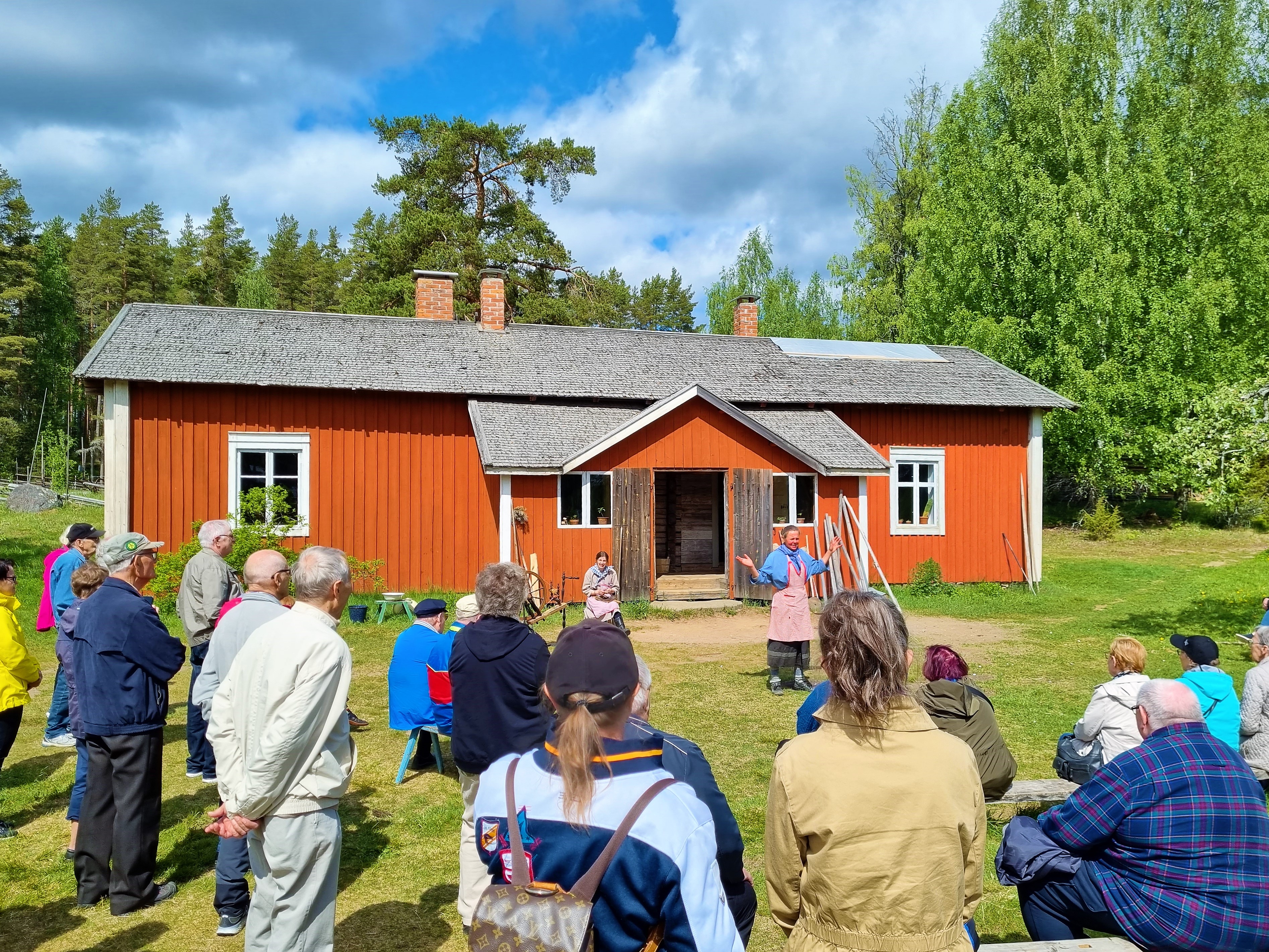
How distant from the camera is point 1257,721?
552 centimetres

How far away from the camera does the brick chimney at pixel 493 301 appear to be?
62.5ft

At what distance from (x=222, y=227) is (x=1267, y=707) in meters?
55.0

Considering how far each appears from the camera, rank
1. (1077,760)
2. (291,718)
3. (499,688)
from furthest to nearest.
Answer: (1077,760), (499,688), (291,718)

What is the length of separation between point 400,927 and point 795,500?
1302cm

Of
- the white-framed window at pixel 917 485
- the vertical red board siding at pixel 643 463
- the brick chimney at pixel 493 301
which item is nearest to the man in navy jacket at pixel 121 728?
the vertical red board siding at pixel 643 463

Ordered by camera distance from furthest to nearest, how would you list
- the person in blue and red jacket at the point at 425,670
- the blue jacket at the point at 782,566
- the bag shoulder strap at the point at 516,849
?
the blue jacket at the point at 782,566
the person in blue and red jacket at the point at 425,670
the bag shoulder strap at the point at 516,849

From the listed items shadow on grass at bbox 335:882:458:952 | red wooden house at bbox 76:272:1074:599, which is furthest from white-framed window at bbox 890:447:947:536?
shadow on grass at bbox 335:882:458:952

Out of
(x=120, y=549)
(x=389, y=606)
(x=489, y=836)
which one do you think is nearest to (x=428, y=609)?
(x=120, y=549)

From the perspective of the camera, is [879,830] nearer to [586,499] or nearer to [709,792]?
[709,792]

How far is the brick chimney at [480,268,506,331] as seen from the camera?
19047 mm

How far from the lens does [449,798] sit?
6.39 meters

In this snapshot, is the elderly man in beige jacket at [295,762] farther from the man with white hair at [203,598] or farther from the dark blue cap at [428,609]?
the man with white hair at [203,598]

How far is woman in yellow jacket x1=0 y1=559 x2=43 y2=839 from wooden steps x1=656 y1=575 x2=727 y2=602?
1099 centimetres

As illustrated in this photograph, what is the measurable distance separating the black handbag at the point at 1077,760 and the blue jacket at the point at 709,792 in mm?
3505
